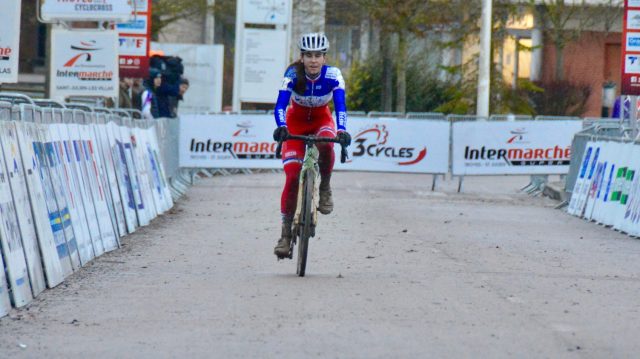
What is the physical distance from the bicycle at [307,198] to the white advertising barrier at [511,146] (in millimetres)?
16388

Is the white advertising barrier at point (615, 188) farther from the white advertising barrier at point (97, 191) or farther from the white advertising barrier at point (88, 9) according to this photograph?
the white advertising barrier at point (88, 9)

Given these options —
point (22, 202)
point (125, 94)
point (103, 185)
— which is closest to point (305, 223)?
point (22, 202)

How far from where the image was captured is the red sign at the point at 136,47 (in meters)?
25.9

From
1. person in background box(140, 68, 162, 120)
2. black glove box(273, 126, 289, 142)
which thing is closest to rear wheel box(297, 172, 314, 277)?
black glove box(273, 126, 289, 142)

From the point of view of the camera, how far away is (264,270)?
1198 centimetres

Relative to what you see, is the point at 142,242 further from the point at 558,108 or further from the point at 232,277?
the point at 558,108

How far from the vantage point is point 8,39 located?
591 inches

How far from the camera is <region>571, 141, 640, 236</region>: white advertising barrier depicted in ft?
58.3

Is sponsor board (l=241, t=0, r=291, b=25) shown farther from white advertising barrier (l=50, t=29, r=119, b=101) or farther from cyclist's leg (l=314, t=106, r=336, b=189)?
cyclist's leg (l=314, t=106, r=336, b=189)

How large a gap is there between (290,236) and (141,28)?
49.1ft

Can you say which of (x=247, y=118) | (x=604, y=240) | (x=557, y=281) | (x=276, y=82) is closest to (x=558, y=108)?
(x=276, y=82)

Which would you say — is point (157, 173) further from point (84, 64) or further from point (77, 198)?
point (77, 198)

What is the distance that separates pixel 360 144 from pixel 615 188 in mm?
9722

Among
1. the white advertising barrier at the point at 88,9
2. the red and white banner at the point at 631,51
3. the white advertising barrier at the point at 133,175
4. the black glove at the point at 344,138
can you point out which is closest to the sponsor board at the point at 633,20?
the red and white banner at the point at 631,51
